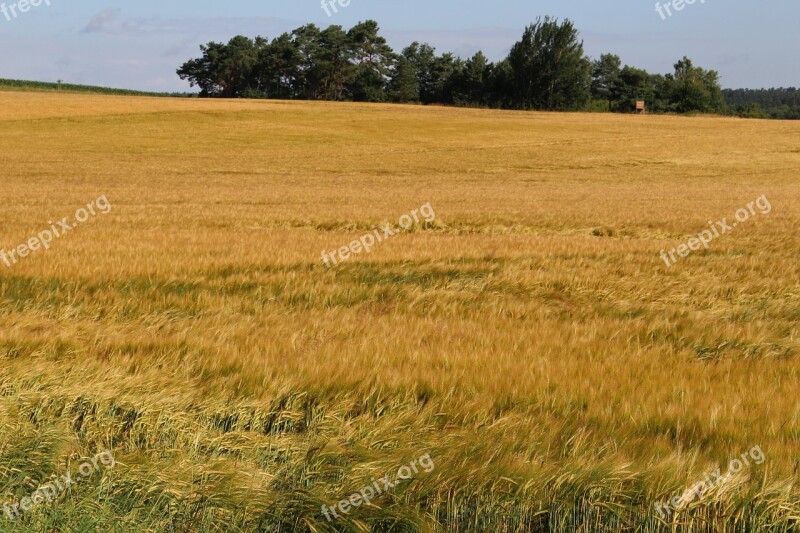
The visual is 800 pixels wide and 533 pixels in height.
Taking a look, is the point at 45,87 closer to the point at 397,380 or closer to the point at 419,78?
the point at 419,78

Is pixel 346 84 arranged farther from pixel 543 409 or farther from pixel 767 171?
pixel 543 409

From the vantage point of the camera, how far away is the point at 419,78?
371 feet

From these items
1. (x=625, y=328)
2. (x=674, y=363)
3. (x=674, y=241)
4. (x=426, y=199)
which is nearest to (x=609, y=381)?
(x=674, y=363)

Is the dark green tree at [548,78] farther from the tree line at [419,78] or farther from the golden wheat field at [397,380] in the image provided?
the golden wheat field at [397,380]

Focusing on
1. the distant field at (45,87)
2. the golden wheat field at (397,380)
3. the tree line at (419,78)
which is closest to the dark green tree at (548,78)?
the tree line at (419,78)

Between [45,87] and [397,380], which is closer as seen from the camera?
[397,380]

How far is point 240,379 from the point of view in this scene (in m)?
4.42

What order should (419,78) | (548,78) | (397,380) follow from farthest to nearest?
1. (419,78)
2. (548,78)
3. (397,380)

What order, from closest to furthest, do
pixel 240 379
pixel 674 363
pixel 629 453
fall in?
pixel 629 453 → pixel 240 379 → pixel 674 363

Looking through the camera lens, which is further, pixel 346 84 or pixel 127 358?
pixel 346 84

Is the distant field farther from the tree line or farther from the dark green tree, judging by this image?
the dark green tree

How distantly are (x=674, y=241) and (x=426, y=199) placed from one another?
11194 millimetres

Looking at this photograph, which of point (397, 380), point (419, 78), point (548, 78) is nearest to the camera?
point (397, 380)

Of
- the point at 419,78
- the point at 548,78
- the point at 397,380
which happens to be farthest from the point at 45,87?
the point at 397,380
